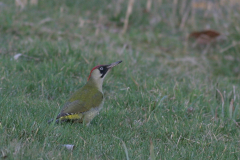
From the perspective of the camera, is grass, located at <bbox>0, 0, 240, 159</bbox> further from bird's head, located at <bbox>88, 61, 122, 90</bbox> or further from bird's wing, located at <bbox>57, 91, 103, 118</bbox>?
bird's head, located at <bbox>88, 61, 122, 90</bbox>

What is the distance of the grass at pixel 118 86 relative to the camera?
3.27 meters

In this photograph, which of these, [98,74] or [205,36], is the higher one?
[98,74]

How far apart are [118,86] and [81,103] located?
3.91ft

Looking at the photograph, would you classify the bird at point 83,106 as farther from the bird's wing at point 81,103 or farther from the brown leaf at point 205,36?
the brown leaf at point 205,36

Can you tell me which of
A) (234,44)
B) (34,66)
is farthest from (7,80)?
(234,44)

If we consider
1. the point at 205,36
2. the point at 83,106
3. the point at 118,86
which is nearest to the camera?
the point at 83,106

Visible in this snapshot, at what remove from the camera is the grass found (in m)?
3.27

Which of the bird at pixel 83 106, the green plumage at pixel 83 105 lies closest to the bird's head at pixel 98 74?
the bird at pixel 83 106

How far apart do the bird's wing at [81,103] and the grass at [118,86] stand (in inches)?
6.4

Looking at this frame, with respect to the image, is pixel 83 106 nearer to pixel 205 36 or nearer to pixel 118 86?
pixel 118 86

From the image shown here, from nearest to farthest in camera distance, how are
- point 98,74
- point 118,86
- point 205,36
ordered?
point 98,74, point 118,86, point 205,36

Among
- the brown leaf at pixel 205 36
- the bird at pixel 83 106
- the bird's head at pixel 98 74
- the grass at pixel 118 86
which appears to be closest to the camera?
the grass at pixel 118 86

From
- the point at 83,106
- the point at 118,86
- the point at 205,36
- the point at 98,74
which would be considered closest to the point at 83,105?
the point at 83,106

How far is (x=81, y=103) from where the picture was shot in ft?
12.9
